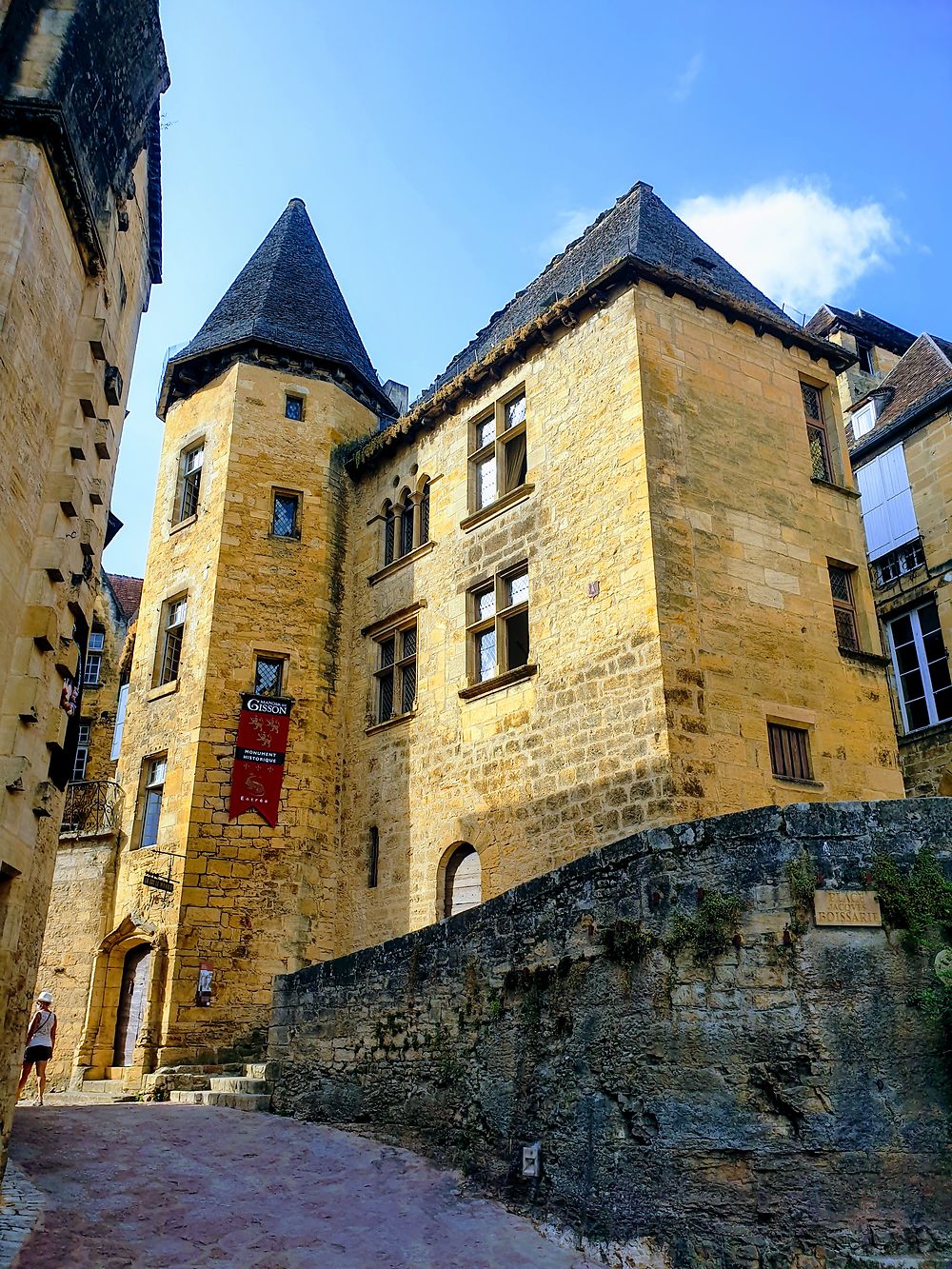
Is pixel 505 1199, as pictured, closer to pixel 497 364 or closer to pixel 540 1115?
pixel 540 1115

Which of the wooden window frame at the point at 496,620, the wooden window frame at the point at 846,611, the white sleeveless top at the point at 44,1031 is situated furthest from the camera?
the wooden window frame at the point at 496,620

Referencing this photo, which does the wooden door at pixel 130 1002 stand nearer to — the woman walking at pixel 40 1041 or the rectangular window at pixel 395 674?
the woman walking at pixel 40 1041

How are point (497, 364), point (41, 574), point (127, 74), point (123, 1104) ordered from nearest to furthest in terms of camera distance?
point (41, 574)
point (127, 74)
point (123, 1104)
point (497, 364)

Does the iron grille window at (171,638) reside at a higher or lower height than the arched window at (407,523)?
lower

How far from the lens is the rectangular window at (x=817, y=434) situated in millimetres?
14773

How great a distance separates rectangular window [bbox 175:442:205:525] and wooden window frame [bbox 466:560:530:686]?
6120 millimetres

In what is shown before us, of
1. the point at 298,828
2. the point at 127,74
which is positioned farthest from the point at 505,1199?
the point at 127,74

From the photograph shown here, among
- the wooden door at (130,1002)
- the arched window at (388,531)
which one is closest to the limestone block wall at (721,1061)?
the wooden door at (130,1002)

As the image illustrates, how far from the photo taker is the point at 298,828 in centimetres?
1596

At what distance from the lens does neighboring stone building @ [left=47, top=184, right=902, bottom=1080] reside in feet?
40.8

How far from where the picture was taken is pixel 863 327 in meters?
26.4

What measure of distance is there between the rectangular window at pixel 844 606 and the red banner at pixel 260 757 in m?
8.05

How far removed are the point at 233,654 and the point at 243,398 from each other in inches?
180

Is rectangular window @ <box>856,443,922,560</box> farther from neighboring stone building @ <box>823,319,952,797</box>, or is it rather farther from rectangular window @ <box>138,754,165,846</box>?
rectangular window @ <box>138,754,165,846</box>
